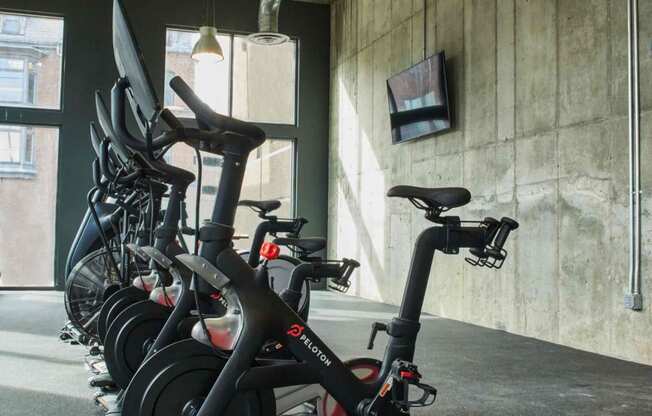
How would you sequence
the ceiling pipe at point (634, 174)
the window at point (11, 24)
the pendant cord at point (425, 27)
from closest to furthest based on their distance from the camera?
the ceiling pipe at point (634, 174) → the pendant cord at point (425, 27) → the window at point (11, 24)

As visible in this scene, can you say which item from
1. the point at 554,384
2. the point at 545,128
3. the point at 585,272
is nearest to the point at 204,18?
the point at 545,128

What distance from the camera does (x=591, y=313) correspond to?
4512mm

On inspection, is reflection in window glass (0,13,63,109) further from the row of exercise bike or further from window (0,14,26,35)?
the row of exercise bike

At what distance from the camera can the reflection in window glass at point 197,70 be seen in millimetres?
9375

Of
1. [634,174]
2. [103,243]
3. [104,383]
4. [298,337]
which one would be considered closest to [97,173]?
[103,243]

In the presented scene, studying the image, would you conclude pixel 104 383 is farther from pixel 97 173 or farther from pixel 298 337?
pixel 298 337

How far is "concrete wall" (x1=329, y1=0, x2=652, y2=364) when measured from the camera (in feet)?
14.2

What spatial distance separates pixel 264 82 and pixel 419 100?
3497 mm

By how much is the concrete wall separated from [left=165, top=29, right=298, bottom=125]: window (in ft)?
7.58

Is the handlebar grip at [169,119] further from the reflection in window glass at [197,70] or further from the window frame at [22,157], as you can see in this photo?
the window frame at [22,157]

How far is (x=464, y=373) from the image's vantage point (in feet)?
12.2

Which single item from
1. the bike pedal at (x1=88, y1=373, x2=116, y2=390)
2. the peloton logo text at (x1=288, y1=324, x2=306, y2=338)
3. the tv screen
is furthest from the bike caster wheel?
the tv screen

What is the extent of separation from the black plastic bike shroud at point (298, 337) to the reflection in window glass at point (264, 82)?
306 inches

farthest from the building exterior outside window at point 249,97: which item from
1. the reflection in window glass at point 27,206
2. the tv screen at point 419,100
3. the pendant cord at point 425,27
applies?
the pendant cord at point 425,27
